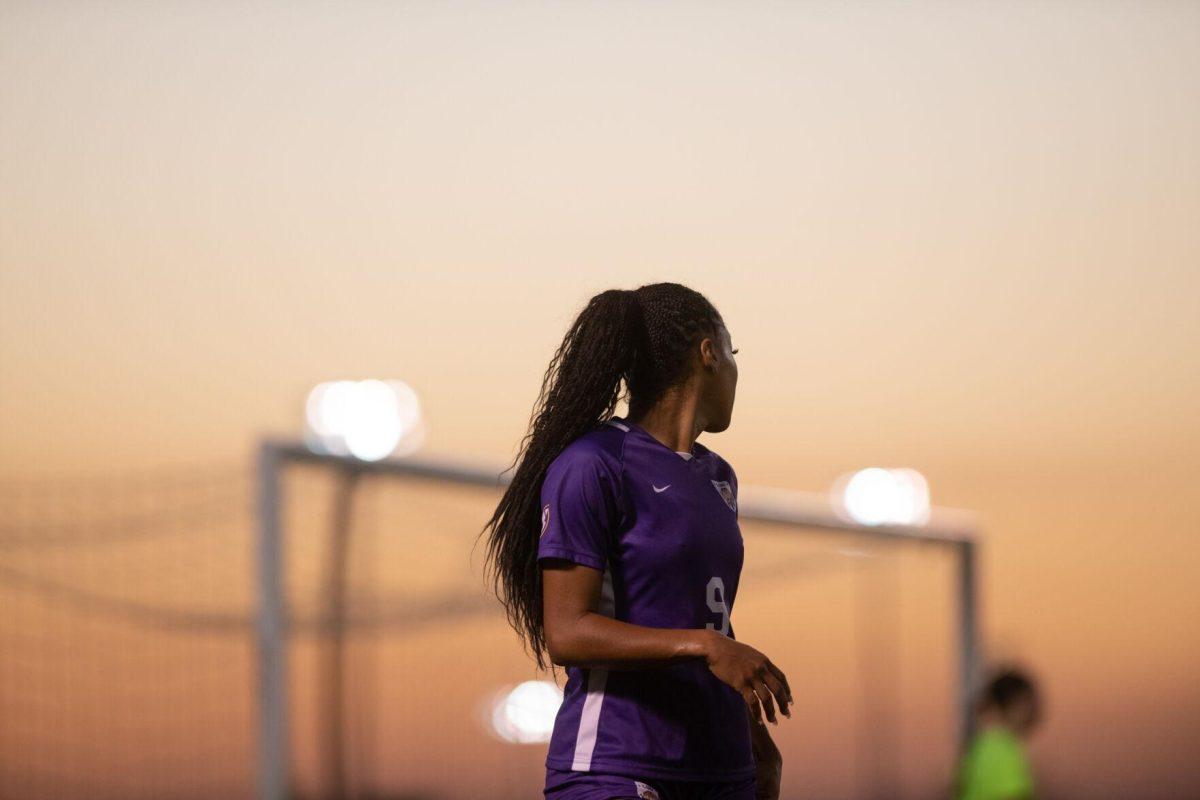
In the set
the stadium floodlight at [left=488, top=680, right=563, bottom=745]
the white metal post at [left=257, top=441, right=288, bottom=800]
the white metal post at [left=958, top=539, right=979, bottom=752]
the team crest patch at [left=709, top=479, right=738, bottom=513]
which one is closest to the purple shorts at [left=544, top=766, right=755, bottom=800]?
the team crest patch at [left=709, top=479, right=738, bottom=513]

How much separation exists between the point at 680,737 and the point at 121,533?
1020 cm

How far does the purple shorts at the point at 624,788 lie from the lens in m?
2.86

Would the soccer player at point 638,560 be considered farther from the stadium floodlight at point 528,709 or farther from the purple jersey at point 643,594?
the stadium floodlight at point 528,709

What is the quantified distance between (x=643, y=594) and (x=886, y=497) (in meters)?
12.0

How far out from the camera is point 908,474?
593 inches

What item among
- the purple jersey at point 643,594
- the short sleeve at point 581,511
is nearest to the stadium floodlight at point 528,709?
the purple jersey at point 643,594

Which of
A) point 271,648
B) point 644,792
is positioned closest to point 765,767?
point 644,792

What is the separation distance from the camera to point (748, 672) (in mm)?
2664

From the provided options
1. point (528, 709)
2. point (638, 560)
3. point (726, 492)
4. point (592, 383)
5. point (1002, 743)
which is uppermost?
point (592, 383)

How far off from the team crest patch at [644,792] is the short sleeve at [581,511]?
15.5 inches

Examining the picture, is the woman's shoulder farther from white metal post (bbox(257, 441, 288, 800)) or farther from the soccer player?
white metal post (bbox(257, 441, 288, 800))

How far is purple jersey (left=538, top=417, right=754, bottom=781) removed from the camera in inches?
113

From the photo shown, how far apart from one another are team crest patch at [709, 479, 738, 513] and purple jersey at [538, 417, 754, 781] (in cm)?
10

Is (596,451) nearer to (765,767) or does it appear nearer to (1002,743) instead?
(765,767)
